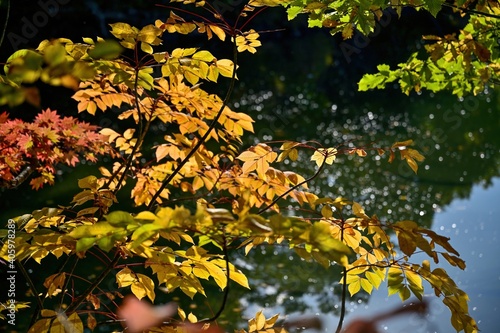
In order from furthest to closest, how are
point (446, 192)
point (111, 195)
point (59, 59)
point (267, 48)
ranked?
1. point (267, 48)
2. point (446, 192)
3. point (111, 195)
4. point (59, 59)

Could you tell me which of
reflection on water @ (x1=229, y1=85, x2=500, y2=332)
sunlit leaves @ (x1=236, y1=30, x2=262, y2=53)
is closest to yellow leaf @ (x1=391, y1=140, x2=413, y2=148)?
sunlit leaves @ (x1=236, y1=30, x2=262, y2=53)

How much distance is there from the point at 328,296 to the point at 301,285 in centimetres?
24

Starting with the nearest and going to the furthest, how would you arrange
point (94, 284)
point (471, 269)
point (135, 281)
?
point (94, 284), point (135, 281), point (471, 269)

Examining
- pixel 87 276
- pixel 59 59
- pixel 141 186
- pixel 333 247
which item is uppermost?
pixel 59 59

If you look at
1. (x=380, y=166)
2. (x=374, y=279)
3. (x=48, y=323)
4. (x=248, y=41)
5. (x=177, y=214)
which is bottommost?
(x=380, y=166)

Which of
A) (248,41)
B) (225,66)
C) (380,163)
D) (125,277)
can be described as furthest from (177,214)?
(380,163)

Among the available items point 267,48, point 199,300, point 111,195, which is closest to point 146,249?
point 111,195

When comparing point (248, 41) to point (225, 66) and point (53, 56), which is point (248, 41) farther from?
point (53, 56)

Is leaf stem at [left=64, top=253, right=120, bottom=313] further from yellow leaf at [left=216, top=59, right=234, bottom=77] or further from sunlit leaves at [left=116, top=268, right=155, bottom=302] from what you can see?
yellow leaf at [left=216, top=59, right=234, bottom=77]

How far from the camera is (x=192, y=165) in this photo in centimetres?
214

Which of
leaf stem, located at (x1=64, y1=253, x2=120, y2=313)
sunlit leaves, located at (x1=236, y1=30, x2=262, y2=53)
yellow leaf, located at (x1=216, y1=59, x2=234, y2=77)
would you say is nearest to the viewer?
leaf stem, located at (x1=64, y1=253, x2=120, y2=313)

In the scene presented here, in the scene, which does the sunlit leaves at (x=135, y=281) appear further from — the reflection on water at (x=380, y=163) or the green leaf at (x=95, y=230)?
the reflection on water at (x=380, y=163)

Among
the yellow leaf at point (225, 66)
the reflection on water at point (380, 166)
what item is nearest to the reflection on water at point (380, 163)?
the reflection on water at point (380, 166)

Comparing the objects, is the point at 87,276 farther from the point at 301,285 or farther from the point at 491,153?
the point at 491,153
